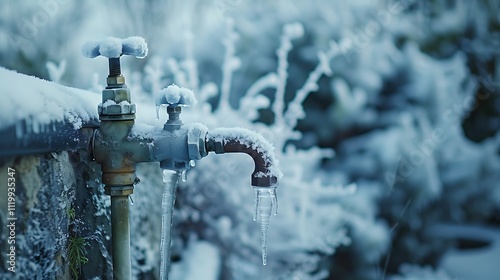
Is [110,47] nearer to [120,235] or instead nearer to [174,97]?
[174,97]

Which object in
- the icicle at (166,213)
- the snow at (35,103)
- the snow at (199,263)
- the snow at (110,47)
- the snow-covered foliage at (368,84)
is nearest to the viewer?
the snow at (35,103)

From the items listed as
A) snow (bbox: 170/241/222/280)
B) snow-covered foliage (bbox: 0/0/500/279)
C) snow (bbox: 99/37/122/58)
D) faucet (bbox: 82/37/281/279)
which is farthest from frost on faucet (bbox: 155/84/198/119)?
snow-covered foliage (bbox: 0/0/500/279)

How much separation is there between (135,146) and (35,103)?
0.31 meters

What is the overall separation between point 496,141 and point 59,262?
4.00m

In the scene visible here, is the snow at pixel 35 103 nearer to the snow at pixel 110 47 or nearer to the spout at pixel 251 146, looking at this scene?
the snow at pixel 110 47

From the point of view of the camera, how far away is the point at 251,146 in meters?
1.31

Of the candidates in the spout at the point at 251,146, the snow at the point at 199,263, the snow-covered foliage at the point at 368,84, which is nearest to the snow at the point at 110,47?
the spout at the point at 251,146

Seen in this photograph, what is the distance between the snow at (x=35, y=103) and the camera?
3.07ft


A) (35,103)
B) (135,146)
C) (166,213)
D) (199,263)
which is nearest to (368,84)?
(199,263)

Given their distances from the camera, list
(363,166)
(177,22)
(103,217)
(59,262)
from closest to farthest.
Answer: (59,262) → (103,217) → (363,166) → (177,22)

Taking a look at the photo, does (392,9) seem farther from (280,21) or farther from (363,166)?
(363,166)

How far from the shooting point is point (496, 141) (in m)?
4.55

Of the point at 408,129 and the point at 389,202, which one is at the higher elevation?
the point at 408,129

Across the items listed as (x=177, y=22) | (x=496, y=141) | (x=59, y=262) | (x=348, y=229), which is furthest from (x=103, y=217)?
(x=496, y=141)
